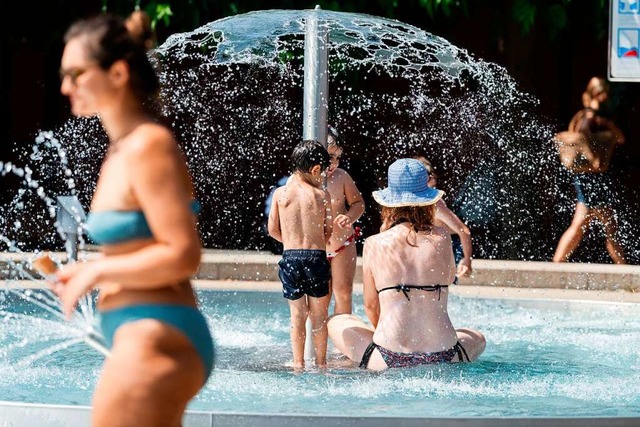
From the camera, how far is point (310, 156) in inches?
256

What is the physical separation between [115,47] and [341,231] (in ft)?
14.9

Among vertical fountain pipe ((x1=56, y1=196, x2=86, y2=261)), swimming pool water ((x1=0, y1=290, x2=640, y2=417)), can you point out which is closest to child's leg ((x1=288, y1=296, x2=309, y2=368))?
swimming pool water ((x1=0, y1=290, x2=640, y2=417))

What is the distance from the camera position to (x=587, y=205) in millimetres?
11008

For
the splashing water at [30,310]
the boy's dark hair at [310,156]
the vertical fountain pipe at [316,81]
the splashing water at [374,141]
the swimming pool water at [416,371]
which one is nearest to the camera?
the swimming pool water at [416,371]

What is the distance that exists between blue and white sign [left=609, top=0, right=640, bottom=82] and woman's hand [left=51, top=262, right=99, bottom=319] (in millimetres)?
5834

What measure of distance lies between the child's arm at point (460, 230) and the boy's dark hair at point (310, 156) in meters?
1.41

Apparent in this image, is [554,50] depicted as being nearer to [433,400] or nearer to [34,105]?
Result: [34,105]

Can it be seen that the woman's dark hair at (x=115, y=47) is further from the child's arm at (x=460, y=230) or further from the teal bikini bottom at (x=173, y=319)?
the child's arm at (x=460, y=230)

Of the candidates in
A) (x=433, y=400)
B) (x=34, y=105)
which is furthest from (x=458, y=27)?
(x=433, y=400)

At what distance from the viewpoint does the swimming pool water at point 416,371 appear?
578cm

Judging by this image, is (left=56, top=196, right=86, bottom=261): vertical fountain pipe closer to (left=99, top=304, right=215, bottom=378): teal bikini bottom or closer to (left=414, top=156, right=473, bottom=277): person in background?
(left=414, top=156, right=473, bottom=277): person in background


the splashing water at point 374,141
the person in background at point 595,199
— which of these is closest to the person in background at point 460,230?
the person in background at point 595,199

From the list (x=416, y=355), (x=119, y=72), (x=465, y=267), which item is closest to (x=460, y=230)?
(x=465, y=267)

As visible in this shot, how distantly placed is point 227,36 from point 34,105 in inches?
281
